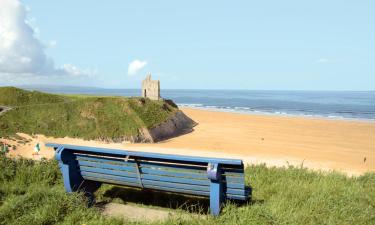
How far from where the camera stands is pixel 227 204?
5078 millimetres

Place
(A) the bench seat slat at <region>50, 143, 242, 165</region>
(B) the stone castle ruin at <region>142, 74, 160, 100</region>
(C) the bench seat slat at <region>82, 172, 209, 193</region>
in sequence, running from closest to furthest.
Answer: (A) the bench seat slat at <region>50, 143, 242, 165</region> < (C) the bench seat slat at <region>82, 172, 209, 193</region> < (B) the stone castle ruin at <region>142, 74, 160, 100</region>

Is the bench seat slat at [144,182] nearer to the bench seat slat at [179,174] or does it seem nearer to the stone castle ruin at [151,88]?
the bench seat slat at [179,174]

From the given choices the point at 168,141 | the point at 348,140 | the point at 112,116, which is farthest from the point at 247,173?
the point at 348,140

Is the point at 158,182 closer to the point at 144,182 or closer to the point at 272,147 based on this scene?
the point at 144,182

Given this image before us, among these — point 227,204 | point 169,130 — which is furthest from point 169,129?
point 227,204

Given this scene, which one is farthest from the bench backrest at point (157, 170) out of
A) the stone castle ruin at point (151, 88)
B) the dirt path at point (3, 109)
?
the stone castle ruin at point (151, 88)

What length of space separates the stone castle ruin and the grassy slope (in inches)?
96.9

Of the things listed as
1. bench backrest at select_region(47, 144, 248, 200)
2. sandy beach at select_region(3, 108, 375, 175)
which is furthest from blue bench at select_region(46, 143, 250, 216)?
sandy beach at select_region(3, 108, 375, 175)

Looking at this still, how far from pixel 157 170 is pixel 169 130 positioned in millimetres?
16608

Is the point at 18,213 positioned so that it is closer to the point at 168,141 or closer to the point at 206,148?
the point at 206,148

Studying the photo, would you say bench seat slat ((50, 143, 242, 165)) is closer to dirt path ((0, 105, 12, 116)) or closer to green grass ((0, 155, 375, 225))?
green grass ((0, 155, 375, 225))

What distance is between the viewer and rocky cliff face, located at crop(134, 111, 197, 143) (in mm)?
19297

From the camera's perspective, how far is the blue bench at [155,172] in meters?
4.93

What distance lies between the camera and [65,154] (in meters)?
5.84
